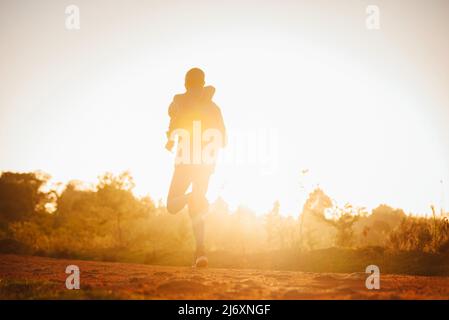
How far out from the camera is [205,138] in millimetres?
5297

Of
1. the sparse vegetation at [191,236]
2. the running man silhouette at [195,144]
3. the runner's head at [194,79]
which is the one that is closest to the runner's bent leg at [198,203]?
the running man silhouette at [195,144]

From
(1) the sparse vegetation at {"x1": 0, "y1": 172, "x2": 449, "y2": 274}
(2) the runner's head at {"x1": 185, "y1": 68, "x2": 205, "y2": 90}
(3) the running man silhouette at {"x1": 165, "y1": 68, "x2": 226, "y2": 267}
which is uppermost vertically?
(2) the runner's head at {"x1": 185, "y1": 68, "x2": 205, "y2": 90}

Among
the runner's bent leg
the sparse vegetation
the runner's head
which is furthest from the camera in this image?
the sparse vegetation

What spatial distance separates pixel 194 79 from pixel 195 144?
1108 millimetres

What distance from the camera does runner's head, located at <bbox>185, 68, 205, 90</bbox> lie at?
5.55 m

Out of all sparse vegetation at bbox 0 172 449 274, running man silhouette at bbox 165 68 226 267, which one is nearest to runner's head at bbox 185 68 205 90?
running man silhouette at bbox 165 68 226 267

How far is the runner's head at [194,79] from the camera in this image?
219 inches

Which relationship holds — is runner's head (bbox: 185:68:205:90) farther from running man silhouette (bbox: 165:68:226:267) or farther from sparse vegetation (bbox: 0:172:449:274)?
sparse vegetation (bbox: 0:172:449:274)

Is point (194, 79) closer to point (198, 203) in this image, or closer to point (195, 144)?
point (195, 144)

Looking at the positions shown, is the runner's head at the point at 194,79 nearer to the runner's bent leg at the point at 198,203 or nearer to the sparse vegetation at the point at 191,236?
the runner's bent leg at the point at 198,203

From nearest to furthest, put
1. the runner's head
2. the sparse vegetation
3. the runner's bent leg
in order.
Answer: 1. the runner's bent leg
2. the runner's head
3. the sparse vegetation
